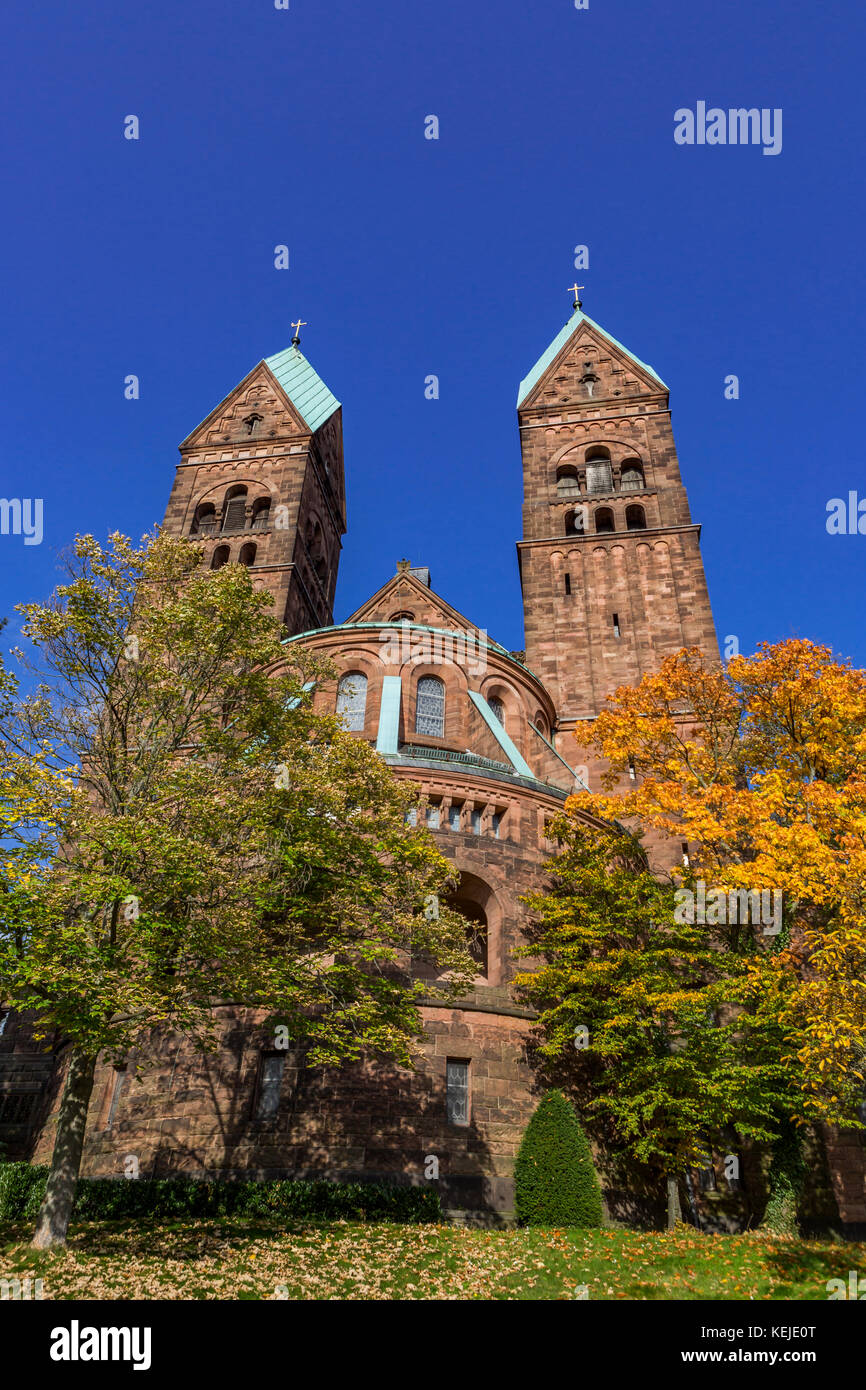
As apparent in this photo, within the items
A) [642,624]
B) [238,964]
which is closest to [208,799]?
[238,964]

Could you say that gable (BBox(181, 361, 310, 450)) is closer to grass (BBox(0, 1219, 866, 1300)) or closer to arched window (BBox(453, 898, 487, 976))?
arched window (BBox(453, 898, 487, 976))

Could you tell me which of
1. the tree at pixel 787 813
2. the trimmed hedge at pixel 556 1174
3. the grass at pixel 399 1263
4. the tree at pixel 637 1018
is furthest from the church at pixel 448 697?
the tree at pixel 787 813

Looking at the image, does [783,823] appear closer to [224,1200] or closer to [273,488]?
[224,1200]

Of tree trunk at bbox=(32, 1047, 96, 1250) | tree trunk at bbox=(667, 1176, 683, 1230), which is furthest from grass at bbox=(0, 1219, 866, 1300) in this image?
tree trunk at bbox=(667, 1176, 683, 1230)

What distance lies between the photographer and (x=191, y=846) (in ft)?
47.0

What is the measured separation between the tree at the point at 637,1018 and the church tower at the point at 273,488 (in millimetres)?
25876

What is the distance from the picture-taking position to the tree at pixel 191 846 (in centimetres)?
1394

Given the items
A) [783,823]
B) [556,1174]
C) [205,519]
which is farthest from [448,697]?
[205,519]

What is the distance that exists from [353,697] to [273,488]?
22941mm

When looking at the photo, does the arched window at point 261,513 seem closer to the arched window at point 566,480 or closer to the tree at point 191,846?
the arched window at point 566,480

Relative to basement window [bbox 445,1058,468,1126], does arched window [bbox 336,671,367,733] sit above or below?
above

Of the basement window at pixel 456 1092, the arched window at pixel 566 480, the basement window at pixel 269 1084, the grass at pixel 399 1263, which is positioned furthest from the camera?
the arched window at pixel 566 480

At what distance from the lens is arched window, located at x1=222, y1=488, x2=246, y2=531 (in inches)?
1929

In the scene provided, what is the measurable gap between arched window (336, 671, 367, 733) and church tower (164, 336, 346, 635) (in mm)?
14127
